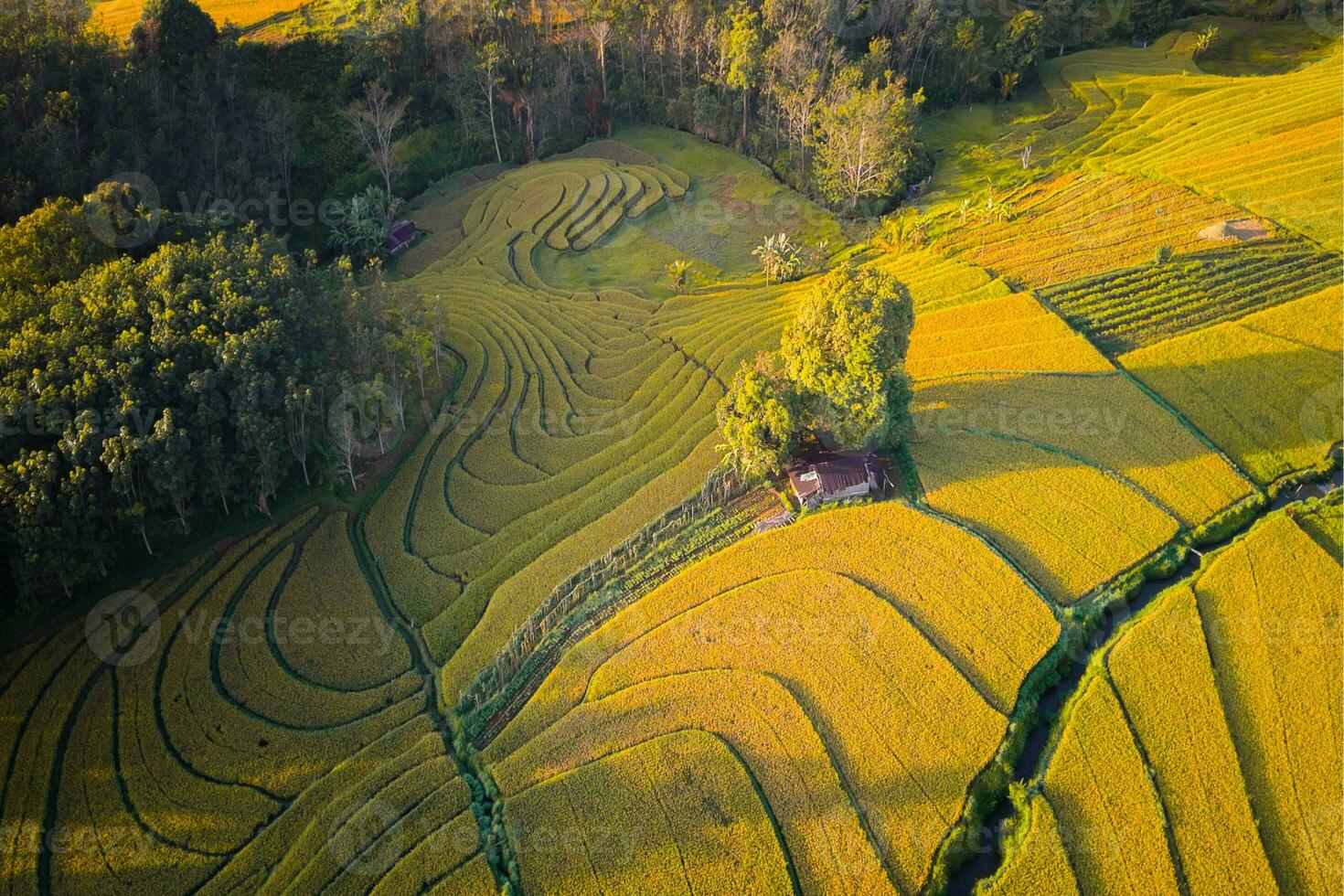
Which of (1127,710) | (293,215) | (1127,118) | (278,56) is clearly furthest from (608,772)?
(1127,118)

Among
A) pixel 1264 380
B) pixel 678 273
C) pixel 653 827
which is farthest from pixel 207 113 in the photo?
pixel 1264 380

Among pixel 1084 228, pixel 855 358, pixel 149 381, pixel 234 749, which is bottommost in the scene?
pixel 234 749

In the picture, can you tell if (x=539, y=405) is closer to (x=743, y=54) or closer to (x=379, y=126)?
(x=379, y=126)

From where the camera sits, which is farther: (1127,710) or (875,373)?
(875,373)

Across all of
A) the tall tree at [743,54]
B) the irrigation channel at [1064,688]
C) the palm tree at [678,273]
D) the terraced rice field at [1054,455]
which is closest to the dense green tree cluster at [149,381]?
the palm tree at [678,273]

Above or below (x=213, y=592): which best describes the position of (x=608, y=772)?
below

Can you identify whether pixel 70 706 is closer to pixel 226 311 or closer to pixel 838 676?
pixel 226 311

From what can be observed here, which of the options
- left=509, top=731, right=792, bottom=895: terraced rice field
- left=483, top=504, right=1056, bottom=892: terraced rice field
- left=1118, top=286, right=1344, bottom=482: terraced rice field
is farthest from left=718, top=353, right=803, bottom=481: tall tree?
left=1118, top=286, right=1344, bottom=482: terraced rice field
